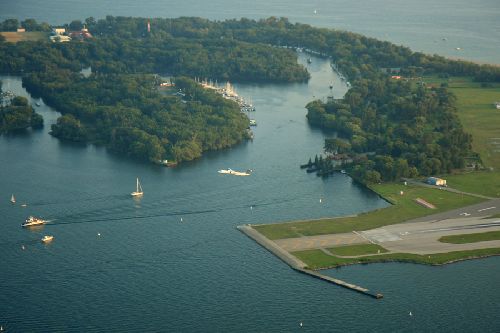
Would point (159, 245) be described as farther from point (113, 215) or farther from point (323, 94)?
point (323, 94)

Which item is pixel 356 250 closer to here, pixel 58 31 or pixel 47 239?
pixel 47 239

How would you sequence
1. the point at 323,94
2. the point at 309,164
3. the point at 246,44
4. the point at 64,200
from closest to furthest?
the point at 64,200
the point at 309,164
the point at 323,94
the point at 246,44

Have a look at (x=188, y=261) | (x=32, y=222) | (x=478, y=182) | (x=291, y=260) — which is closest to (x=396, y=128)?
(x=478, y=182)

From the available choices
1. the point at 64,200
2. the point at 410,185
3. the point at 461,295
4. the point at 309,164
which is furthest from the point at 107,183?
the point at 461,295

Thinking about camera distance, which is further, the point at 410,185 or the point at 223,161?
the point at 223,161

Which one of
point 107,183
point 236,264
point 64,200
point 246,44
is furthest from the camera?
point 246,44

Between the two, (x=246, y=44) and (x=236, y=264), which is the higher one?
(x=246, y=44)
